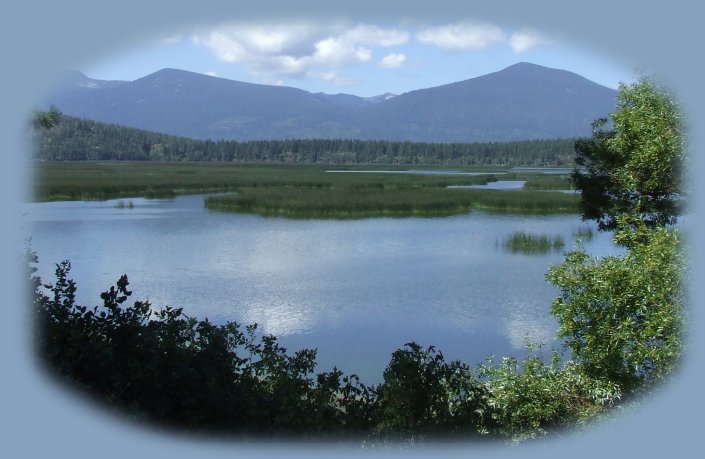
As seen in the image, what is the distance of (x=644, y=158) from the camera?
20.7 ft

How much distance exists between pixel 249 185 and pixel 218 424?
46.3 meters

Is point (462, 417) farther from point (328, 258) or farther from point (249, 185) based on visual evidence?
point (249, 185)

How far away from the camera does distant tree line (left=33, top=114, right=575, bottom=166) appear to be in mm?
103688

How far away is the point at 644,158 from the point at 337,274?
12671mm

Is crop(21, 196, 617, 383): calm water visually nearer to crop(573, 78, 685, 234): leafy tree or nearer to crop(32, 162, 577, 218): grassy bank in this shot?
crop(573, 78, 685, 234): leafy tree

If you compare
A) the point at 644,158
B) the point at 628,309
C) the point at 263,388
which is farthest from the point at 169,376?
the point at 644,158

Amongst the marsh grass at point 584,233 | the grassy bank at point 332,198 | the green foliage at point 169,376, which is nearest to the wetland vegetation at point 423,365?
the green foliage at point 169,376

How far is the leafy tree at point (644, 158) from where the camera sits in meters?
6.13

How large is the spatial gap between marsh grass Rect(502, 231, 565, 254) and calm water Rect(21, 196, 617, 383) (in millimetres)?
490

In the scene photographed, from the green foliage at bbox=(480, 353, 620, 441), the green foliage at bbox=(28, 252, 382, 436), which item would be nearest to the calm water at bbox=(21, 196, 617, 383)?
the green foliage at bbox=(480, 353, 620, 441)

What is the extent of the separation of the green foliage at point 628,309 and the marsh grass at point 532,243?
17.0 metres

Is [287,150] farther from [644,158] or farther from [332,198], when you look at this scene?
[644,158]

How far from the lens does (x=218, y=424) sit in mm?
4656

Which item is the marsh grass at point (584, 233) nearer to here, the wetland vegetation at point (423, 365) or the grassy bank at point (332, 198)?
the grassy bank at point (332, 198)
